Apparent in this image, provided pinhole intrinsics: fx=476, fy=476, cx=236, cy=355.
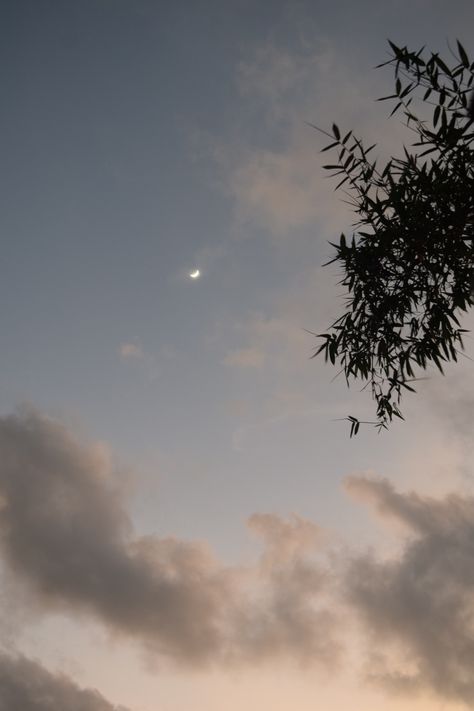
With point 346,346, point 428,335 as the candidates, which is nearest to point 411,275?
point 428,335

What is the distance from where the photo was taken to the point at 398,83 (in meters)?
5.72

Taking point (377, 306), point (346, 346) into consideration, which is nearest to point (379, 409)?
point (346, 346)

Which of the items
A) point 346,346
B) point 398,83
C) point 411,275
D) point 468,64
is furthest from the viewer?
point 346,346

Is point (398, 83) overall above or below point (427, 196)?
above

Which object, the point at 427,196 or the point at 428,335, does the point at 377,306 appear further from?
the point at 427,196

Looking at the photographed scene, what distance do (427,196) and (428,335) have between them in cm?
183

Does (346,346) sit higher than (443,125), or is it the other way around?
(443,125)

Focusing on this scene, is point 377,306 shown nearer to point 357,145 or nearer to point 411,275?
point 411,275

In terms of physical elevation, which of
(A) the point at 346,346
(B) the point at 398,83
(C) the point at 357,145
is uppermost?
(B) the point at 398,83

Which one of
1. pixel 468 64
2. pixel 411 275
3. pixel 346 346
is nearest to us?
pixel 468 64

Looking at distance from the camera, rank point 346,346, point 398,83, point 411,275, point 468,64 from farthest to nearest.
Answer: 1. point 346,346
2. point 411,275
3. point 398,83
4. point 468,64

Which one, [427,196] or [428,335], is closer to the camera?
[427,196]

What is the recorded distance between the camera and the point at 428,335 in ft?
21.3

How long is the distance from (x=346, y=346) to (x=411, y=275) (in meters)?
1.33
